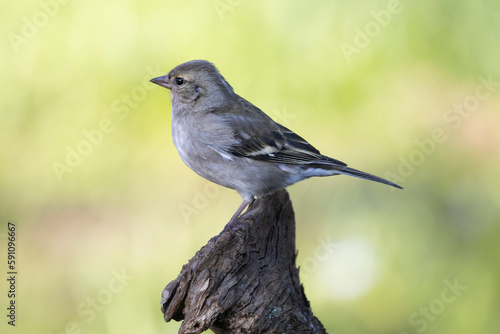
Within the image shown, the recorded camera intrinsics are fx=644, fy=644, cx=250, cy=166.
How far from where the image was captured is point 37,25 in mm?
5625

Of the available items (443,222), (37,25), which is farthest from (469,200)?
(37,25)

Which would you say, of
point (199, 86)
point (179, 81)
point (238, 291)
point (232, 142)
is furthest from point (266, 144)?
point (238, 291)

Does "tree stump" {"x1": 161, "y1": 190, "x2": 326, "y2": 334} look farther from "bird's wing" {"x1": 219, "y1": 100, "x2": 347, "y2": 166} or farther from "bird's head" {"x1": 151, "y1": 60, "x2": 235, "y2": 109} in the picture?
"bird's head" {"x1": 151, "y1": 60, "x2": 235, "y2": 109}

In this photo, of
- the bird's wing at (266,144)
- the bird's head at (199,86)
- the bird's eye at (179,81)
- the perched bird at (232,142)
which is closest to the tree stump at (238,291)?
the perched bird at (232,142)

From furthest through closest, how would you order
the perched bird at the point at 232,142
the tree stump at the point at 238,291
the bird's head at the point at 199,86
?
1. the bird's head at the point at 199,86
2. the perched bird at the point at 232,142
3. the tree stump at the point at 238,291

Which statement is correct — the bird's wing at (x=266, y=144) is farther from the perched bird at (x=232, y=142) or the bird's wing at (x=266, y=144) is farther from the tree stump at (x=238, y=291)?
the tree stump at (x=238, y=291)

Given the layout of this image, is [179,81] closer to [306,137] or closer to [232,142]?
[232,142]

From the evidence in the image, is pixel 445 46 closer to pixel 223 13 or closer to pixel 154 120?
pixel 223 13

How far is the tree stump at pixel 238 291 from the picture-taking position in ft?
10.2

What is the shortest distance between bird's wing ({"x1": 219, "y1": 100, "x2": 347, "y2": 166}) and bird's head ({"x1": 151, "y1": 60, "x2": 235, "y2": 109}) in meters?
0.16

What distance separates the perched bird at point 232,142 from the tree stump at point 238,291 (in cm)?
42

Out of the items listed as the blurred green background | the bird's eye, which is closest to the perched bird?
the bird's eye

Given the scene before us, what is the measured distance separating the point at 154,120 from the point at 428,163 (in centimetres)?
242

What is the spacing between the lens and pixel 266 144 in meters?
4.06
